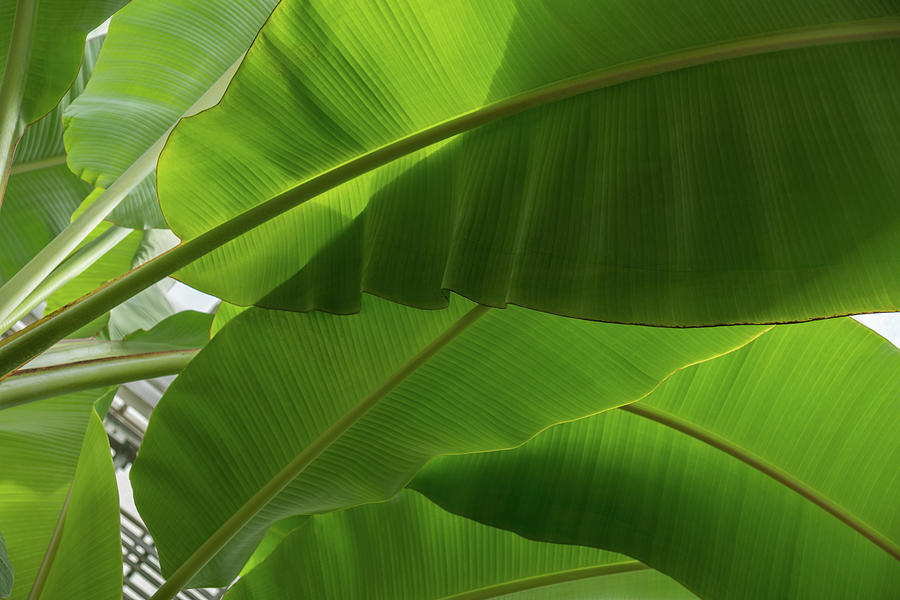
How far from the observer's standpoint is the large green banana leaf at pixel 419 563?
0.88 metres

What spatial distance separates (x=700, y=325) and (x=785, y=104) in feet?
0.55

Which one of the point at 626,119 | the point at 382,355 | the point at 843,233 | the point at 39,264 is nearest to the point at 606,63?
the point at 626,119

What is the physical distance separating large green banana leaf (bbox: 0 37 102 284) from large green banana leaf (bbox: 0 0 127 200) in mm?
450

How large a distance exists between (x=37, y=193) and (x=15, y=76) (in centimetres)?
61

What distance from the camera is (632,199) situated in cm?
50

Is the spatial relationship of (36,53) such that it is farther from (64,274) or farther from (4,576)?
(4,576)

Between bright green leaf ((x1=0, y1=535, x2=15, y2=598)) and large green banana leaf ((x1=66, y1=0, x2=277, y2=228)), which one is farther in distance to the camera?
large green banana leaf ((x1=66, y1=0, x2=277, y2=228))

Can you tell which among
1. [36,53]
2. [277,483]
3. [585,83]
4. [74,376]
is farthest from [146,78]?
[585,83]

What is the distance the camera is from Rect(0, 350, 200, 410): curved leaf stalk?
67 cm

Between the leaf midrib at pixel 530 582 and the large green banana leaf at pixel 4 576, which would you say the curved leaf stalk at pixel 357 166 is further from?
the leaf midrib at pixel 530 582

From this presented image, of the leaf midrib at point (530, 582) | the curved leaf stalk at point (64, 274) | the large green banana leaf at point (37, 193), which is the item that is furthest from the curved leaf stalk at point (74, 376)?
the large green banana leaf at point (37, 193)

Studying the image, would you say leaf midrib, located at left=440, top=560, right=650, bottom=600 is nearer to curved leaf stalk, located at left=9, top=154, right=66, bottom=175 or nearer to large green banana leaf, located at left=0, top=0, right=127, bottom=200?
large green banana leaf, located at left=0, top=0, right=127, bottom=200

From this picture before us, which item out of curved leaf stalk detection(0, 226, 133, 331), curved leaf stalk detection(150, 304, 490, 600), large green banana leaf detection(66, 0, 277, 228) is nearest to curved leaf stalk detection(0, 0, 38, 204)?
curved leaf stalk detection(0, 226, 133, 331)

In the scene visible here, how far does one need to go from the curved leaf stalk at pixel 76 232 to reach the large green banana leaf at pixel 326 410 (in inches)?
6.9
